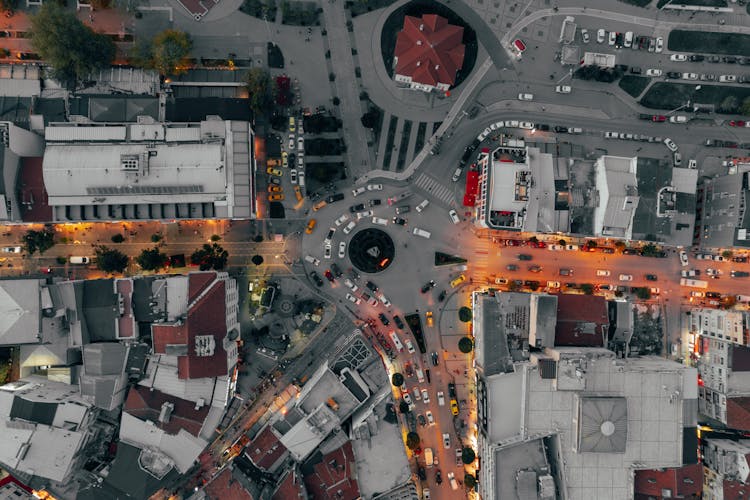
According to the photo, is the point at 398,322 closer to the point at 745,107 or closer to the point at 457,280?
the point at 457,280

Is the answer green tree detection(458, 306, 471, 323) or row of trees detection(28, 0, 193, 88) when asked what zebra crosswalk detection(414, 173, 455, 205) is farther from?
row of trees detection(28, 0, 193, 88)

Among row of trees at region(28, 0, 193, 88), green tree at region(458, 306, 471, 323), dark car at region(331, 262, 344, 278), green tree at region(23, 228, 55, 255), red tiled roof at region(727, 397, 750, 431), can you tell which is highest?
row of trees at region(28, 0, 193, 88)

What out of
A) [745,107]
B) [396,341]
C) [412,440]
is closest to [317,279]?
[396,341]

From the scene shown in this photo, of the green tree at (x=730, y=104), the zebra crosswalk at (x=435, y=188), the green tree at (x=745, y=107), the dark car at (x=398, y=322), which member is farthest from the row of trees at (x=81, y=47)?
the green tree at (x=745, y=107)

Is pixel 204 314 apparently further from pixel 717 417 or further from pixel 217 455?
pixel 717 417

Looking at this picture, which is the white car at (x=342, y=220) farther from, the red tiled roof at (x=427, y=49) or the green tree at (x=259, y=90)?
the red tiled roof at (x=427, y=49)

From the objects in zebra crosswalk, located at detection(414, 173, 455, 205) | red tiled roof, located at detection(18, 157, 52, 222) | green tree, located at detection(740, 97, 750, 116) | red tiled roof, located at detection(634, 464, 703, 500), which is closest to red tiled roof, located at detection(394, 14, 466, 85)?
zebra crosswalk, located at detection(414, 173, 455, 205)
